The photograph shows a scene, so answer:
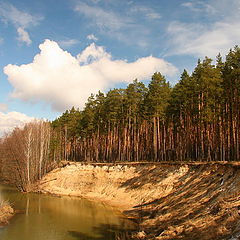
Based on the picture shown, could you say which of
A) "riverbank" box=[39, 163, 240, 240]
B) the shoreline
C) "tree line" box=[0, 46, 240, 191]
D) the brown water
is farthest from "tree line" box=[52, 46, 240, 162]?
the shoreline

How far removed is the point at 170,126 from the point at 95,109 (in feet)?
66.7

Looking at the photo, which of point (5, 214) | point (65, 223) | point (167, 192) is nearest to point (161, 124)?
point (167, 192)

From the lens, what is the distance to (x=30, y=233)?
20.1 metres

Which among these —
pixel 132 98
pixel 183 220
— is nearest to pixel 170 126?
pixel 132 98

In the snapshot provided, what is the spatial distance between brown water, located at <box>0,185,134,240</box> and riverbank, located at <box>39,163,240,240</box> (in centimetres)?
252

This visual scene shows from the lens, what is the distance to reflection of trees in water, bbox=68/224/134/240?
757 inches

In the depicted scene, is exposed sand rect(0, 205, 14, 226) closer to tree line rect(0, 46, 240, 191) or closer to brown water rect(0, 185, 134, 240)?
brown water rect(0, 185, 134, 240)

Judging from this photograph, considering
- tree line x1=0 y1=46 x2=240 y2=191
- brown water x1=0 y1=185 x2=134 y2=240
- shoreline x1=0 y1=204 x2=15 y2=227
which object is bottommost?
brown water x1=0 y1=185 x2=134 y2=240

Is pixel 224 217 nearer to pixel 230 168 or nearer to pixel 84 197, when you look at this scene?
pixel 230 168

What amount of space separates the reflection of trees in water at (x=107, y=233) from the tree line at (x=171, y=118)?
1733 centimetres

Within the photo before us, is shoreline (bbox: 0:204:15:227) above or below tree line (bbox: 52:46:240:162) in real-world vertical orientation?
below

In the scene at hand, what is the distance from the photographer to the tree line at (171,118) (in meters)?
33.7

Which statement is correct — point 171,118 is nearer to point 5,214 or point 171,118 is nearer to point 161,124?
point 161,124

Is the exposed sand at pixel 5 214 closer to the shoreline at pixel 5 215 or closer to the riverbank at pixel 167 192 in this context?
the shoreline at pixel 5 215
